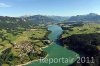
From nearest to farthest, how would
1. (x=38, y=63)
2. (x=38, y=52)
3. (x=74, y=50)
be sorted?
(x=38, y=63) → (x=38, y=52) → (x=74, y=50)

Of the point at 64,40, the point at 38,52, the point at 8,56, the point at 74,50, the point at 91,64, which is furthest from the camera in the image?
the point at 64,40

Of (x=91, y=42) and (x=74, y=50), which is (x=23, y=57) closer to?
(x=74, y=50)

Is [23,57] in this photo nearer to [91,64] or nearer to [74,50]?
[74,50]

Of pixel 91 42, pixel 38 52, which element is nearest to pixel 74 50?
pixel 91 42

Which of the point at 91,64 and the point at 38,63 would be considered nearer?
the point at 91,64

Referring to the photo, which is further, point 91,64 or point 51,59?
point 51,59

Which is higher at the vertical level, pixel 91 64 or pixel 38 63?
pixel 91 64

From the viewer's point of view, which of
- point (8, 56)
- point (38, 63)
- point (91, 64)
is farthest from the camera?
point (8, 56)

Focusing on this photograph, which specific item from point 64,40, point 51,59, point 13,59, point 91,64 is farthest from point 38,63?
point 64,40

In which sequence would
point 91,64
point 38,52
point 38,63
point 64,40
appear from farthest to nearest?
1. point 64,40
2. point 38,52
3. point 38,63
4. point 91,64
